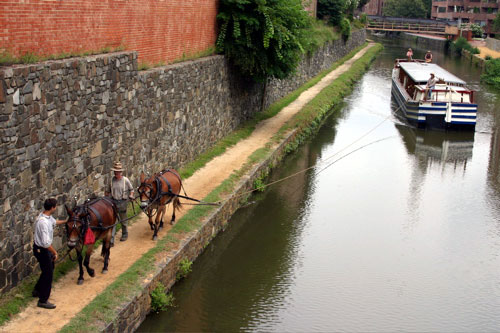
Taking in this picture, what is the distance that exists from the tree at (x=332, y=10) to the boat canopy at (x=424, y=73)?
47.2ft

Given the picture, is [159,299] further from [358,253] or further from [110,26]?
[110,26]

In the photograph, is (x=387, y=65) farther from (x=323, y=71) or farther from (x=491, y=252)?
(x=491, y=252)

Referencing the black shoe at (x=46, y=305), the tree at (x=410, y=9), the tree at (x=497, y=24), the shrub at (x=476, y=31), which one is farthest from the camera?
the tree at (x=410, y=9)

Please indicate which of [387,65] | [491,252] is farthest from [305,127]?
[387,65]

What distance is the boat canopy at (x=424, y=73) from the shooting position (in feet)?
102

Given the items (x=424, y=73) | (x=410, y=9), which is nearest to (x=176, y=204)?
(x=424, y=73)

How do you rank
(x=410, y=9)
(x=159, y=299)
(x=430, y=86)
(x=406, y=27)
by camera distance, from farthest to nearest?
1. (x=410, y=9)
2. (x=406, y=27)
3. (x=430, y=86)
4. (x=159, y=299)

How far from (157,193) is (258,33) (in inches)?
435

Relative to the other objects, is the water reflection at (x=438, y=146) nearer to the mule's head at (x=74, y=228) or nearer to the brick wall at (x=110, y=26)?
the brick wall at (x=110, y=26)

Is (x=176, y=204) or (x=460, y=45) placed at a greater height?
(x=460, y=45)

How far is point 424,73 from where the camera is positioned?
34.0 metres

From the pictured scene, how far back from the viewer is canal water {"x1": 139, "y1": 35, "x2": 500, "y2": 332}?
38.2ft

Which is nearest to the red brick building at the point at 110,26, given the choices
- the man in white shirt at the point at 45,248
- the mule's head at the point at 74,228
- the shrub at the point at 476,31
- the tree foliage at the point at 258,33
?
the tree foliage at the point at 258,33

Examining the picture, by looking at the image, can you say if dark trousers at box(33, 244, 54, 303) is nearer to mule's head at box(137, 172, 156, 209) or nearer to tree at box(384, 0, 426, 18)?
mule's head at box(137, 172, 156, 209)
